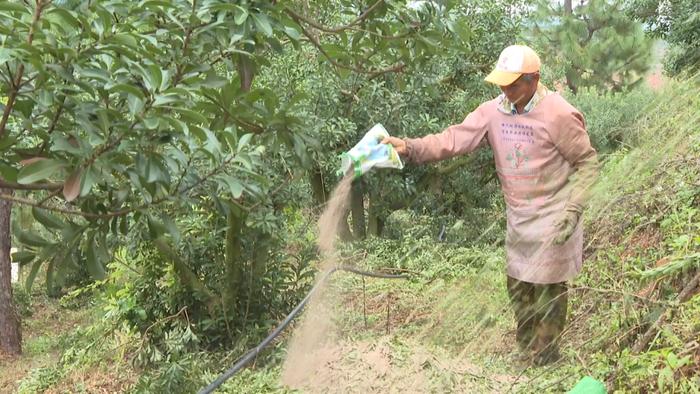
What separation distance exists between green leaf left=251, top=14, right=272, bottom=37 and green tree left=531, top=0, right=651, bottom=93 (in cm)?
1217

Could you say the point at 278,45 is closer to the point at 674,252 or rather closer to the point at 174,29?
the point at 174,29

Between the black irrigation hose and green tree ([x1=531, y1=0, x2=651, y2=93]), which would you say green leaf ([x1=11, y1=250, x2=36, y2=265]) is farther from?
green tree ([x1=531, y1=0, x2=651, y2=93])

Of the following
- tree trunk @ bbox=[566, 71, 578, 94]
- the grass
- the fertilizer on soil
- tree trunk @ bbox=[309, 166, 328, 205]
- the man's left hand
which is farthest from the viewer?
tree trunk @ bbox=[566, 71, 578, 94]

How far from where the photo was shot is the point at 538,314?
10.4 feet

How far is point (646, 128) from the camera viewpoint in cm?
359

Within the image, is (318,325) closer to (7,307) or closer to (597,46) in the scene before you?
(7,307)

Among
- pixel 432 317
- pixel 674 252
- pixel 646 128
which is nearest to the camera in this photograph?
pixel 674 252

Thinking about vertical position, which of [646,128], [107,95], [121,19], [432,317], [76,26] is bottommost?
[432,317]

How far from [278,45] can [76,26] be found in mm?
737

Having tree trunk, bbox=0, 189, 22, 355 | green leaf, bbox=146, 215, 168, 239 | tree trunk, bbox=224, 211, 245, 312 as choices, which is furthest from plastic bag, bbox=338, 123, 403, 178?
tree trunk, bbox=0, 189, 22, 355

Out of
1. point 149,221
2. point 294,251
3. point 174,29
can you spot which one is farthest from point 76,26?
point 294,251

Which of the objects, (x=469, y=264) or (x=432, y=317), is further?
(x=469, y=264)

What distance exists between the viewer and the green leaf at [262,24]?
185 cm

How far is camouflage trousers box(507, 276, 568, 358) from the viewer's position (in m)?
3.07
